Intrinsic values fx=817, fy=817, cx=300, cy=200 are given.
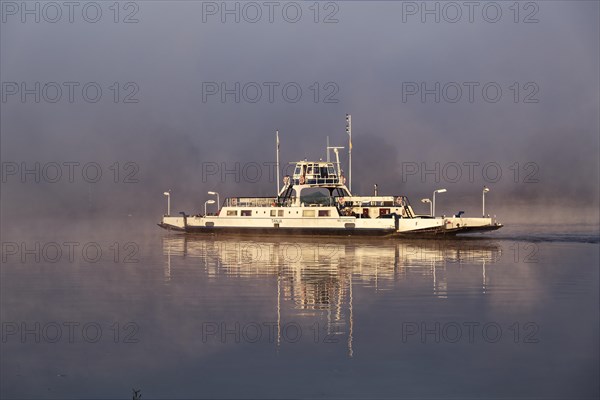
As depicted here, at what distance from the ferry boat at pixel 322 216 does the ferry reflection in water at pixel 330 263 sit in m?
1.19

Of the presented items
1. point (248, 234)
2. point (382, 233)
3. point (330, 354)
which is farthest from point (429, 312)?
point (248, 234)

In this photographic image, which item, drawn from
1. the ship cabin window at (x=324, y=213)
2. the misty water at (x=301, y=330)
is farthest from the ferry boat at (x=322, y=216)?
the misty water at (x=301, y=330)

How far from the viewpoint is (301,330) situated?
24594 mm

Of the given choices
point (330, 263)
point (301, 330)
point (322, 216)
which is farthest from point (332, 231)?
point (301, 330)

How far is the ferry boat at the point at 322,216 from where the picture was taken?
70750mm

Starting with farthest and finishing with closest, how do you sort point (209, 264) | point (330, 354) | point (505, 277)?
point (209, 264) → point (505, 277) → point (330, 354)

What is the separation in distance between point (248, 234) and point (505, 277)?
127ft

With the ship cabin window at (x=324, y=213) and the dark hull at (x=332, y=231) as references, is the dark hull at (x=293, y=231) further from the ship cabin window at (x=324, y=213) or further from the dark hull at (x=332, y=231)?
the ship cabin window at (x=324, y=213)

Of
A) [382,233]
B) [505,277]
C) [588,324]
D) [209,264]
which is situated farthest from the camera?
[382,233]

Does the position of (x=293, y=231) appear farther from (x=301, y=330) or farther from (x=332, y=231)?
(x=301, y=330)

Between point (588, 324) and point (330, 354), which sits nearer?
point (330, 354)

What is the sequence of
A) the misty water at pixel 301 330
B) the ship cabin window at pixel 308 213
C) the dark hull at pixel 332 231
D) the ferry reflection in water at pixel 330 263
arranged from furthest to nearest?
1. the ship cabin window at pixel 308 213
2. the dark hull at pixel 332 231
3. the ferry reflection in water at pixel 330 263
4. the misty water at pixel 301 330

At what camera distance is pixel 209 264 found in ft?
156

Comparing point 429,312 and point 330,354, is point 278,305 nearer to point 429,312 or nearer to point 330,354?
point 429,312
